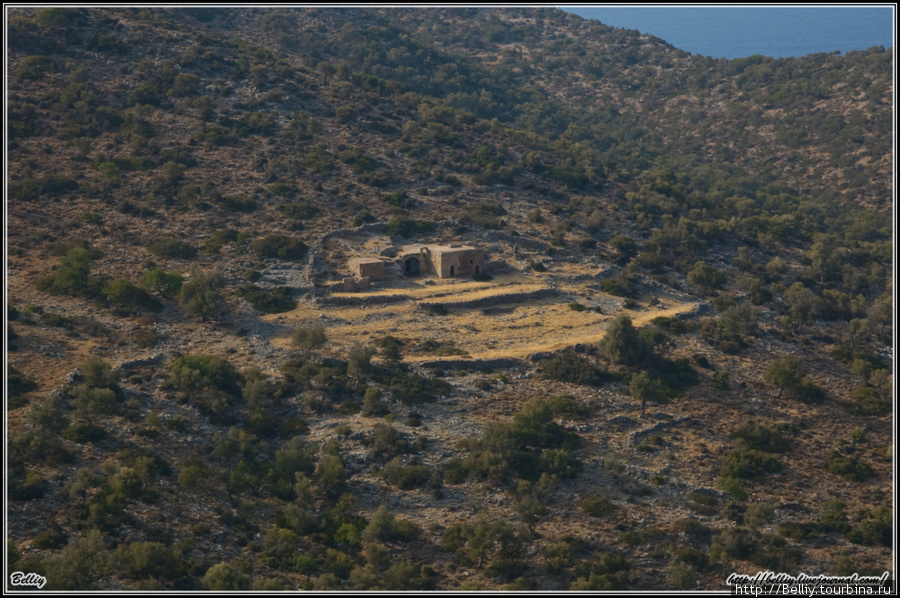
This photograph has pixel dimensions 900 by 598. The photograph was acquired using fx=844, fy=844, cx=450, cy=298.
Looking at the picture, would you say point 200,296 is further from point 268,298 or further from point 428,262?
point 428,262

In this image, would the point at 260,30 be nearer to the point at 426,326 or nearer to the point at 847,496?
the point at 426,326

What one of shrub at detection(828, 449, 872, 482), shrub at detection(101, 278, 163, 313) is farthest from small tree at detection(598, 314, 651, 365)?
shrub at detection(101, 278, 163, 313)

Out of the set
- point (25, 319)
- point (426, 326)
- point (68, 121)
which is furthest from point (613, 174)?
point (25, 319)

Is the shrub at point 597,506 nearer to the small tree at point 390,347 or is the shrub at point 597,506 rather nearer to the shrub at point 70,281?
the small tree at point 390,347

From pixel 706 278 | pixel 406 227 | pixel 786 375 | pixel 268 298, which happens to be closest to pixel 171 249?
pixel 268 298

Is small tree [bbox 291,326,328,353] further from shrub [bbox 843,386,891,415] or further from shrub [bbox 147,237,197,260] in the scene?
shrub [bbox 843,386,891,415]

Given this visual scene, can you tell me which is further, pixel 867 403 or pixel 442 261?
pixel 442 261
